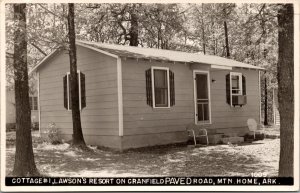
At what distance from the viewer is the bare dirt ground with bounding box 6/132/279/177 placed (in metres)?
8.91

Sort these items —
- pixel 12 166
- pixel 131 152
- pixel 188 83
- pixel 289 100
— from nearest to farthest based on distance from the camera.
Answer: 1. pixel 289 100
2. pixel 12 166
3. pixel 131 152
4. pixel 188 83

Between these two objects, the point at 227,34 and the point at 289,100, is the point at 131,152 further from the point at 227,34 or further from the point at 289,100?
the point at 227,34

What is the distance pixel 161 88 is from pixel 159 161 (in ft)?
11.8

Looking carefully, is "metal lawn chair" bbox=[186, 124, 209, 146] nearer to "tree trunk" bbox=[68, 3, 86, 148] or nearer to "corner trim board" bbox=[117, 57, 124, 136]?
"corner trim board" bbox=[117, 57, 124, 136]

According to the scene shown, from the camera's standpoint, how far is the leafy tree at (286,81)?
23.7 feet

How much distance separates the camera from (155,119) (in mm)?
13078

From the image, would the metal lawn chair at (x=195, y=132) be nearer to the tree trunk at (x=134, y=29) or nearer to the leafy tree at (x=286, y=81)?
the leafy tree at (x=286, y=81)

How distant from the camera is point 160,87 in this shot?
43.7ft

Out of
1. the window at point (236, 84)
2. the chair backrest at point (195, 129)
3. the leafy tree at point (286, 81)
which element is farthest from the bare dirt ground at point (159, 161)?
the window at point (236, 84)

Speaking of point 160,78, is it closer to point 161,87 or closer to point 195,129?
point 161,87

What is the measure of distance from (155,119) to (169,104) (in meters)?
0.84

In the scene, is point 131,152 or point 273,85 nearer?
point 131,152

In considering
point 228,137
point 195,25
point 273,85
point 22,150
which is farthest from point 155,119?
point 195,25

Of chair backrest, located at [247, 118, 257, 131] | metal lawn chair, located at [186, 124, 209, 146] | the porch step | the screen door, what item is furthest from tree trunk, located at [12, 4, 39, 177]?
chair backrest, located at [247, 118, 257, 131]
